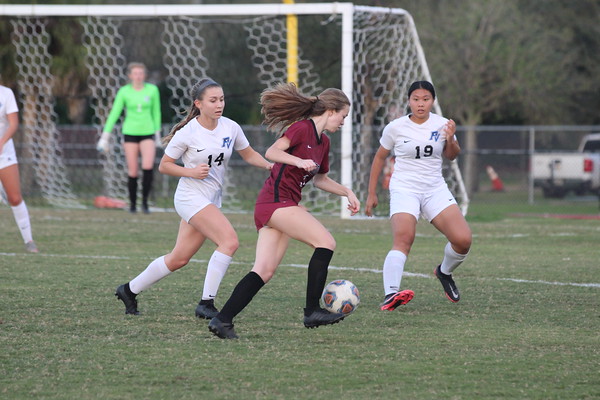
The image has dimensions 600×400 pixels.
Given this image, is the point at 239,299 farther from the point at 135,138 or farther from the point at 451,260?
the point at 135,138

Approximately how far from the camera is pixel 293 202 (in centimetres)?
600

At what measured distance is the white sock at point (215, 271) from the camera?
247 inches

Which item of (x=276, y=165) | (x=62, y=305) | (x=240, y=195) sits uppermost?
(x=276, y=165)

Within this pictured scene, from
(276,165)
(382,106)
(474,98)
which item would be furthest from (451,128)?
(474,98)

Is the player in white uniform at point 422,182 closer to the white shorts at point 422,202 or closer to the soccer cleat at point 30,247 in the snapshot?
the white shorts at point 422,202

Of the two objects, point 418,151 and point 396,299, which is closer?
point 396,299

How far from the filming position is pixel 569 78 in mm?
26906

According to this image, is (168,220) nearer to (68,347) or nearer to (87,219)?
(87,219)

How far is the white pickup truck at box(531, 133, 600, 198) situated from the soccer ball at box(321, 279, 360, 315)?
1678cm

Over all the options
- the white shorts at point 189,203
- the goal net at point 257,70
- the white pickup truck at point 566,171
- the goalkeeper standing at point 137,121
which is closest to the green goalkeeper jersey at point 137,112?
the goalkeeper standing at point 137,121

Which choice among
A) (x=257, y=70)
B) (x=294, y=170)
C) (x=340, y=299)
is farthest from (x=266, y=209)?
(x=257, y=70)

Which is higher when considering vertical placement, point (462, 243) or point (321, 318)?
point (462, 243)

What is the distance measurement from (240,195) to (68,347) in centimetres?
1305

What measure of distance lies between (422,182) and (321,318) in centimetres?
176
